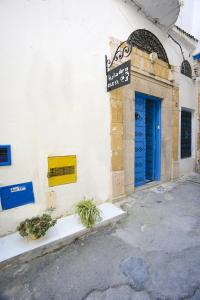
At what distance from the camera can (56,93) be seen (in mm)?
3076

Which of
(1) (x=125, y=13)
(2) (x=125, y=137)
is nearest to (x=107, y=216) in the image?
(2) (x=125, y=137)

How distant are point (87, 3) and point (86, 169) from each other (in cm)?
344

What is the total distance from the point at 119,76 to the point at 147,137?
2.71 metres

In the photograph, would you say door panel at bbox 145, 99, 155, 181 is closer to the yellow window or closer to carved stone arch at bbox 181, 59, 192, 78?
carved stone arch at bbox 181, 59, 192, 78

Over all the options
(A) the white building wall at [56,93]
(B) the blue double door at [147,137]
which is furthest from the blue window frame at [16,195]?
(B) the blue double door at [147,137]

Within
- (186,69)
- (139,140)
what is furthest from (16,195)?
(186,69)

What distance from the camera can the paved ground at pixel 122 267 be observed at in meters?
1.82

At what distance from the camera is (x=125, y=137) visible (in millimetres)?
4180

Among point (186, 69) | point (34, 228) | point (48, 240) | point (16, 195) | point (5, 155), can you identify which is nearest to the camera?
point (34, 228)

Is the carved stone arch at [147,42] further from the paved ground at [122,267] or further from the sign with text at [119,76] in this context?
the paved ground at [122,267]

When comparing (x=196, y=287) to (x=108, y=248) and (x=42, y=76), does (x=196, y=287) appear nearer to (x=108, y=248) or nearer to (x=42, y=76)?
(x=108, y=248)

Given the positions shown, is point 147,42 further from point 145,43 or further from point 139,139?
point 139,139

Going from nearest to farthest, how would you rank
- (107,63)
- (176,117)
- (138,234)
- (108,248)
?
(108,248) → (138,234) → (107,63) → (176,117)

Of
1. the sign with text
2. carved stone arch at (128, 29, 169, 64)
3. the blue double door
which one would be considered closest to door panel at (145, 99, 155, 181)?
the blue double door
